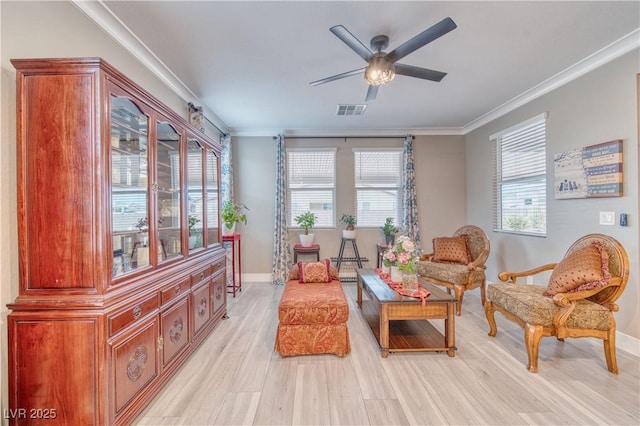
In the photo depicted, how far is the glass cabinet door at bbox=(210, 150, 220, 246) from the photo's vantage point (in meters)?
3.15

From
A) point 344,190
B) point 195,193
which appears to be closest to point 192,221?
point 195,193

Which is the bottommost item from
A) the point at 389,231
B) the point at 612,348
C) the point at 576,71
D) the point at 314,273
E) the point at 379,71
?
the point at 612,348

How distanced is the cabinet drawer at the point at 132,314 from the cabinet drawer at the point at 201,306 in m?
0.63

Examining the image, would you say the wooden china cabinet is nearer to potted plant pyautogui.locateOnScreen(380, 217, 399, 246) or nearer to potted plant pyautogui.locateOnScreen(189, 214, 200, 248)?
potted plant pyautogui.locateOnScreen(189, 214, 200, 248)

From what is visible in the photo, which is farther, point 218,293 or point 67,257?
point 218,293

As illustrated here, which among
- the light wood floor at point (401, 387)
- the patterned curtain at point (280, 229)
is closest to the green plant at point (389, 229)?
the patterned curtain at point (280, 229)

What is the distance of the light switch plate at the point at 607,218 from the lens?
263cm

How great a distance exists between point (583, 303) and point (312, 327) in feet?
7.42

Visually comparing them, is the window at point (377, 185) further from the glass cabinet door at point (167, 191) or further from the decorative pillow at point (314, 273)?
the glass cabinet door at point (167, 191)

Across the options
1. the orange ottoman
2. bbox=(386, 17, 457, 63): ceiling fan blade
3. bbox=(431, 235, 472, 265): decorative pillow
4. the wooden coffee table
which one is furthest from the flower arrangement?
bbox=(386, 17, 457, 63): ceiling fan blade

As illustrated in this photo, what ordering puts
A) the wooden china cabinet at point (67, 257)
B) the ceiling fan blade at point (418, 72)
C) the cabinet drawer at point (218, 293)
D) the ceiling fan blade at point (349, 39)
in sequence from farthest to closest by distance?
the cabinet drawer at point (218, 293), the ceiling fan blade at point (418, 72), the ceiling fan blade at point (349, 39), the wooden china cabinet at point (67, 257)

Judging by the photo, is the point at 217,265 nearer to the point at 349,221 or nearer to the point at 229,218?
the point at 229,218

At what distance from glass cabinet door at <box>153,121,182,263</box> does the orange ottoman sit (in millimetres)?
1076

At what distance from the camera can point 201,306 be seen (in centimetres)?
276
